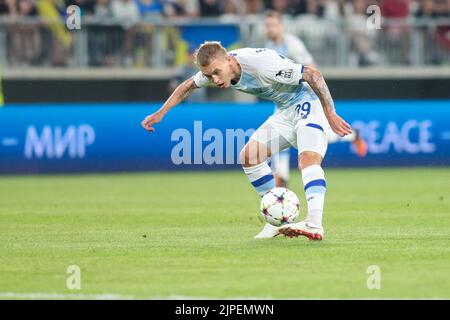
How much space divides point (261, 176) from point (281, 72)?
1273mm

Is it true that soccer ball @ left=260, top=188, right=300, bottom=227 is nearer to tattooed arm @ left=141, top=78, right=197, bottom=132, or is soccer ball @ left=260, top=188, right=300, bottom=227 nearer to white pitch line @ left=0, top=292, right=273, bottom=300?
tattooed arm @ left=141, top=78, right=197, bottom=132

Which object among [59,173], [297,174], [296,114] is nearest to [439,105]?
[297,174]

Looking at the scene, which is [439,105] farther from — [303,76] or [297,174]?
[303,76]

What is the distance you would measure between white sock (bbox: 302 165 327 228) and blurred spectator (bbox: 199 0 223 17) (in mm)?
16096

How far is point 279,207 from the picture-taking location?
38.1ft

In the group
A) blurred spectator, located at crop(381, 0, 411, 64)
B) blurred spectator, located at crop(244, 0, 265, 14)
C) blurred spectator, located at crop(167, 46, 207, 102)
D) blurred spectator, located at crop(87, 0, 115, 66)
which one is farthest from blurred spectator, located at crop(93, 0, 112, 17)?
blurred spectator, located at crop(381, 0, 411, 64)

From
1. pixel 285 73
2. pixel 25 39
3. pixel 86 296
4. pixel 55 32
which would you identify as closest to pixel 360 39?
pixel 55 32

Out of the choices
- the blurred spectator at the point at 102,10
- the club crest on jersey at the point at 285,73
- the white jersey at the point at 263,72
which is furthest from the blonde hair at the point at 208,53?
the blurred spectator at the point at 102,10

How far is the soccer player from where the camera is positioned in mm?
11070

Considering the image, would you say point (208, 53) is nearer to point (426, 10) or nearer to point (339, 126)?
point (339, 126)

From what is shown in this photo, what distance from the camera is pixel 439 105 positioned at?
75.5 ft

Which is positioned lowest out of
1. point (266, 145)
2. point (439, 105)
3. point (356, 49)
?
point (266, 145)

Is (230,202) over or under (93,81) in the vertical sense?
under

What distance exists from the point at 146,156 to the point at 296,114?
11.7 metres
